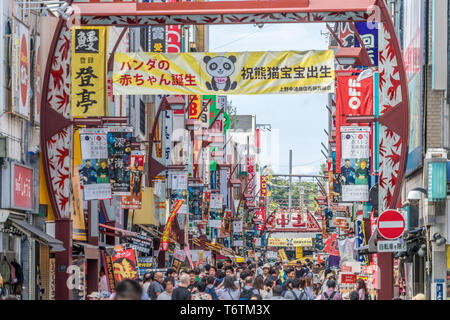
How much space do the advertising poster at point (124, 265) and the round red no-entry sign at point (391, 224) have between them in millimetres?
8157

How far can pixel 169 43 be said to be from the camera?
45188 millimetres

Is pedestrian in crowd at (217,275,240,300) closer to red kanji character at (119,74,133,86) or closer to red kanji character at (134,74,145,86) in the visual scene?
red kanji character at (134,74,145,86)

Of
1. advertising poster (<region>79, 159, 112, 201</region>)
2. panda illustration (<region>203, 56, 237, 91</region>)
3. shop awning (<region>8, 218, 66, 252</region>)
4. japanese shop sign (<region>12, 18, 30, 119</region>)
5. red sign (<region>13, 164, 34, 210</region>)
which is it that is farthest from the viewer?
advertising poster (<region>79, 159, 112, 201</region>)

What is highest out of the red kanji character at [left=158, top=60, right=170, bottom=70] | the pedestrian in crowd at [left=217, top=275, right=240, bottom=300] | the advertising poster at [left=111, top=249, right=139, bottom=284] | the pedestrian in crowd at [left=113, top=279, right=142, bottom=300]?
the red kanji character at [left=158, top=60, right=170, bottom=70]

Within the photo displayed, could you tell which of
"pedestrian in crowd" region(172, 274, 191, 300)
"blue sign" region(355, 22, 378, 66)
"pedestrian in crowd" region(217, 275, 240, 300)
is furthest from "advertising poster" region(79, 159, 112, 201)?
"blue sign" region(355, 22, 378, 66)

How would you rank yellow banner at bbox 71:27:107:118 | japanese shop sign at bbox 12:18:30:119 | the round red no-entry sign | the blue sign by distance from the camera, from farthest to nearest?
the blue sign < yellow banner at bbox 71:27:107:118 < japanese shop sign at bbox 12:18:30:119 < the round red no-entry sign

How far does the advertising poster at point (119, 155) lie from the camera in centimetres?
2548

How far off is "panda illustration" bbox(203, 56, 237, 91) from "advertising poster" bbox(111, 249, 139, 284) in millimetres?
5357

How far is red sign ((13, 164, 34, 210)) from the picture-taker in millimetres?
20641

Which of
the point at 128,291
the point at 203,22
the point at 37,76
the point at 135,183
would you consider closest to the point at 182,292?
the point at 128,291

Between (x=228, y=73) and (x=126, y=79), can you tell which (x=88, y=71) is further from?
Answer: (x=228, y=73)

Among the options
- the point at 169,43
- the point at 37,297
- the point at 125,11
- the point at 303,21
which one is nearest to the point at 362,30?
the point at 303,21

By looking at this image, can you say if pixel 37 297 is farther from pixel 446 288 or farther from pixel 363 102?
pixel 363 102

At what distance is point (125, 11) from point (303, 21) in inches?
166
